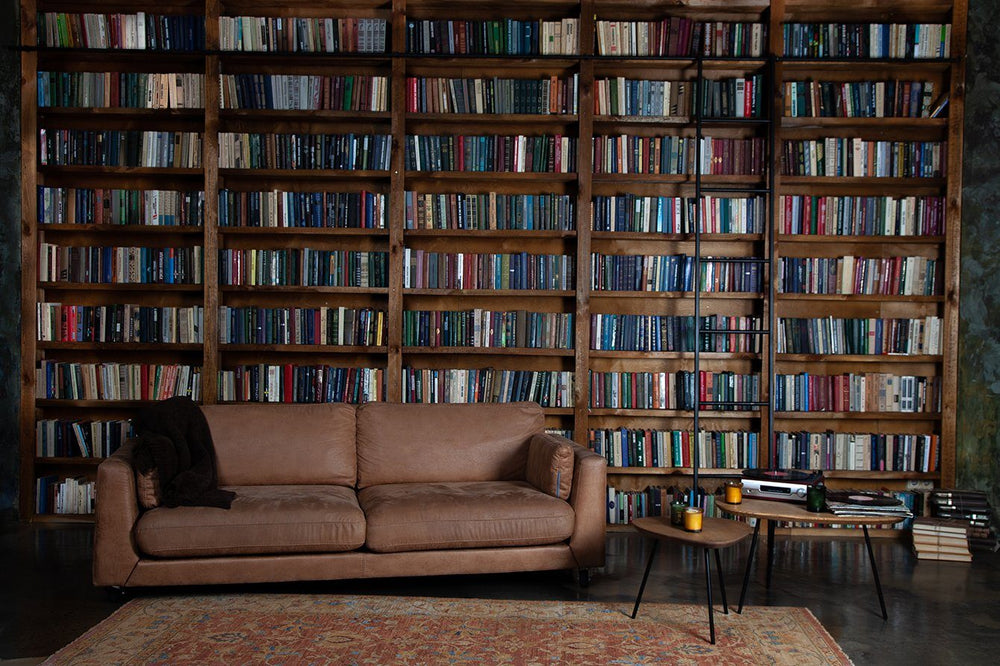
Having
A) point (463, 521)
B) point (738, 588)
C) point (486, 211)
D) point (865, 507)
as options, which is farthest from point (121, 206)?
point (865, 507)

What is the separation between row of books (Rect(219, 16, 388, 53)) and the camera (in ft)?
17.2

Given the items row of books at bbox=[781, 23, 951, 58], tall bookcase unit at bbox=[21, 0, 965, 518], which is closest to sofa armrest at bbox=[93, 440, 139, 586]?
tall bookcase unit at bbox=[21, 0, 965, 518]

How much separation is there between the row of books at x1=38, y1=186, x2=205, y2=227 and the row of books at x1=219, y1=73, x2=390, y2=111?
0.64m

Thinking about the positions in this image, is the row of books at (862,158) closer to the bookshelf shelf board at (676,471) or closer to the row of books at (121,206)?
the bookshelf shelf board at (676,471)

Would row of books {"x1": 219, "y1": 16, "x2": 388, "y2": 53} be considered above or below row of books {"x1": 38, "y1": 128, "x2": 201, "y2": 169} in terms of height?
above

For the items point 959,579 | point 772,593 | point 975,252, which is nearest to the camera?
point 772,593

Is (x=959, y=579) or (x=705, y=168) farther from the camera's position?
(x=705, y=168)

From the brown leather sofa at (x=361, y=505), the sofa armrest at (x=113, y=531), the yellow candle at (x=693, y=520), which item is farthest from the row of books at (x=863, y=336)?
the sofa armrest at (x=113, y=531)

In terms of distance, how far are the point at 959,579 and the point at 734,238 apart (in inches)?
87.1

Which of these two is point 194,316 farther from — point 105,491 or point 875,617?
point 875,617

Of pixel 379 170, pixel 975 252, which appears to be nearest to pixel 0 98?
pixel 379 170

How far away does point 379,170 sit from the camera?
5246 millimetres

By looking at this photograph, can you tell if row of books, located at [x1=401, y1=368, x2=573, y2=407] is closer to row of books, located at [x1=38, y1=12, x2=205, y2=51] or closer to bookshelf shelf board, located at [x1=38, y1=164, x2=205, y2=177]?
bookshelf shelf board, located at [x1=38, y1=164, x2=205, y2=177]

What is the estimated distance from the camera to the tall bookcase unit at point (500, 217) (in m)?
5.22
